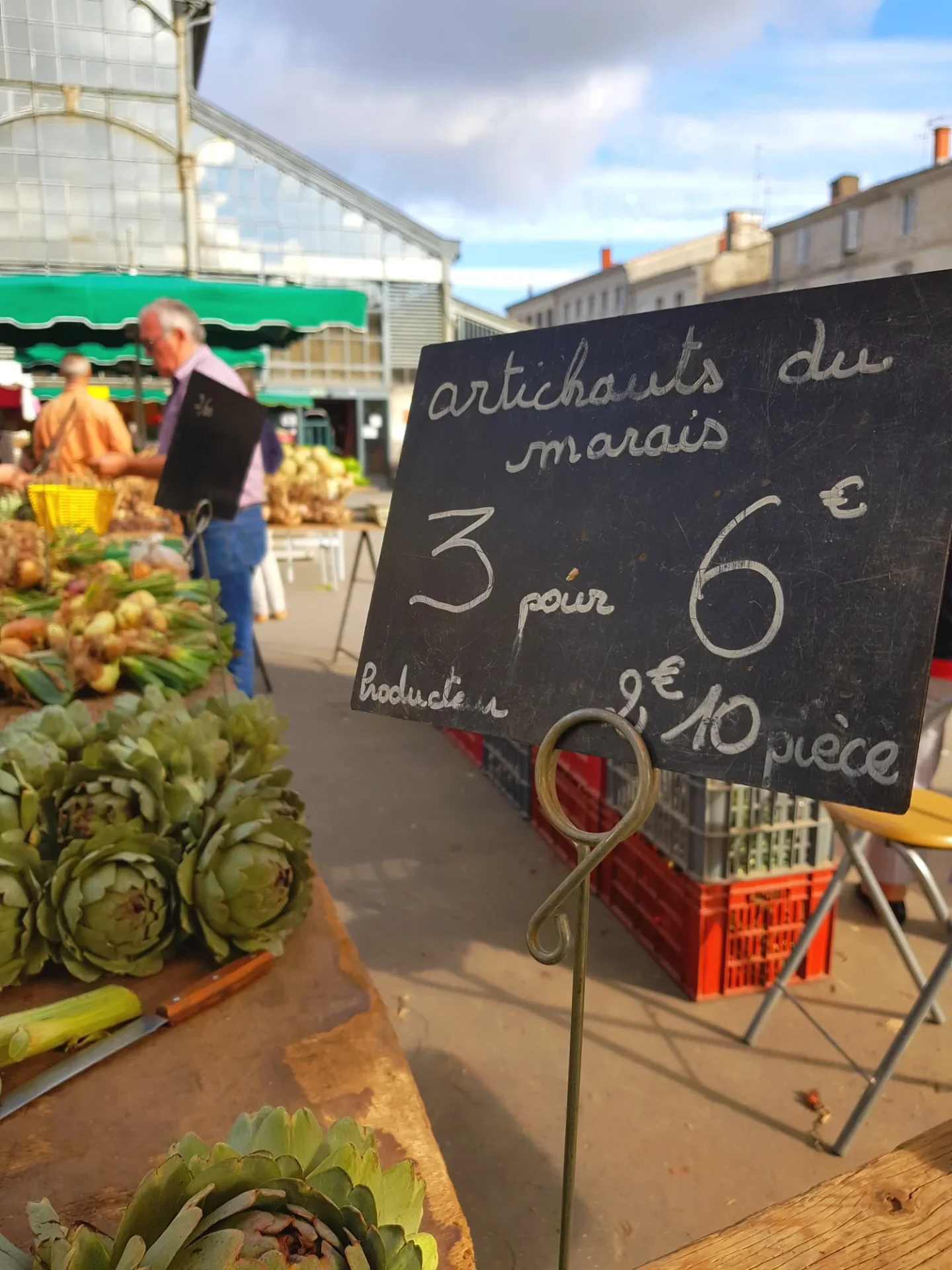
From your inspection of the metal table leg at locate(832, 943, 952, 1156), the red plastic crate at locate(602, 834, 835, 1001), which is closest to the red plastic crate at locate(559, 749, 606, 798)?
the red plastic crate at locate(602, 834, 835, 1001)

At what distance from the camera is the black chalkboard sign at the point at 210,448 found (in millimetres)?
2656

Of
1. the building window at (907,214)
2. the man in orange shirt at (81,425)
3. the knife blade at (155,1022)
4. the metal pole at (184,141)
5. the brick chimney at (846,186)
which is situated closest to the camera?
the knife blade at (155,1022)

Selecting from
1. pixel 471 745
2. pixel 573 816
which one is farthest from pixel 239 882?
pixel 471 745

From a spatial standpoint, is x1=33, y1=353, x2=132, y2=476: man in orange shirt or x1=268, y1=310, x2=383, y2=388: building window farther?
x1=268, y1=310, x2=383, y2=388: building window

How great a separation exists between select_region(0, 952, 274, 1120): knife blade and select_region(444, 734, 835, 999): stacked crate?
1.38 metres

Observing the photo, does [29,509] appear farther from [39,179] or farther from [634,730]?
[39,179]

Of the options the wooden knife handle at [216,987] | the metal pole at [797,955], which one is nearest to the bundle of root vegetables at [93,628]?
the wooden knife handle at [216,987]

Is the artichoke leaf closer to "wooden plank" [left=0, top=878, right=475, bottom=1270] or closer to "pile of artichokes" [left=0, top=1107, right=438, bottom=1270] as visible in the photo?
"pile of artichokes" [left=0, top=1107, right=438, bottom=1270]

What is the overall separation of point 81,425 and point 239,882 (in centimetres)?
423

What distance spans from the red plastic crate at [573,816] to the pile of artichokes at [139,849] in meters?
1.78

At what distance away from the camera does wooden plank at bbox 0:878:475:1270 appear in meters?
0.95

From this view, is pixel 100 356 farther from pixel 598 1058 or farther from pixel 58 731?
pixel 598 1058

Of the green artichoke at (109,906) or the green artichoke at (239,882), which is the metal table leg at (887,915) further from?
the green artichoke at (109,906)

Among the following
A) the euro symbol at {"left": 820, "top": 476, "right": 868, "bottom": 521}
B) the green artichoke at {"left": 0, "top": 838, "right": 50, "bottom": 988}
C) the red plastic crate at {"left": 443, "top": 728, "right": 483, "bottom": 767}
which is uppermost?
the euro symbol at {"left": 820, "top": 476, "right": 868, "bottom": 521}
